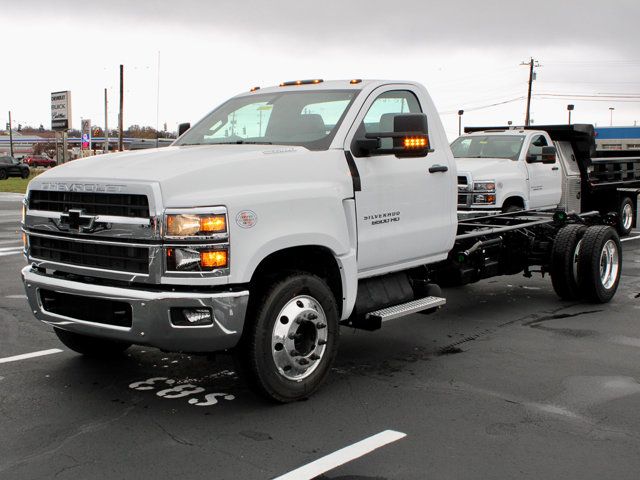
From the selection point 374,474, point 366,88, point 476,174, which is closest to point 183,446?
point 374,474

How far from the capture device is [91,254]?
16.1 ft

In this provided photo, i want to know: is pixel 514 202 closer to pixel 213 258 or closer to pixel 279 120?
pixel 279 120

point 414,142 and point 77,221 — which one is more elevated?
point 414,142

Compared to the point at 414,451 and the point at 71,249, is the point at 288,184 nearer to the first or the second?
the point at 71,249

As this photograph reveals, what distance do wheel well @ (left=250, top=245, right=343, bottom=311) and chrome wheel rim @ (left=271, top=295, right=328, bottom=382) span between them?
0.78ft

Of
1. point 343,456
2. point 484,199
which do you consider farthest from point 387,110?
point 484,199

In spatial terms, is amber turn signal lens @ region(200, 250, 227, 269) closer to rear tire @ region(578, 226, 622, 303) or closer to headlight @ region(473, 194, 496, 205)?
rear tire @ region(578, 226, 622, 303)

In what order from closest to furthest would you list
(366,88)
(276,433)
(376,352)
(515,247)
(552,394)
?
(276,433) → (552,394) → (366,88) → (376,352) → (515,247)

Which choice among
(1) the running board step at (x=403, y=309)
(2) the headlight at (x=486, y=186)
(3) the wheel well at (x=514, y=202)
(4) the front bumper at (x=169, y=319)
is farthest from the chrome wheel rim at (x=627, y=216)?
(4) the front bumper at (x=169, y=319)

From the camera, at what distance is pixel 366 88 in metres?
6.07

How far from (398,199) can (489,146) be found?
9.18 m

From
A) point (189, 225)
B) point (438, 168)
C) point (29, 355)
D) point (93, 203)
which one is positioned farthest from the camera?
point (29, 355)

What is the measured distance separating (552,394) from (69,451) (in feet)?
10.8

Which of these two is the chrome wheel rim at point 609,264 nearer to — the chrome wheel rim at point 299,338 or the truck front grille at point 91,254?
the chrome wheel rim at point 299,338
